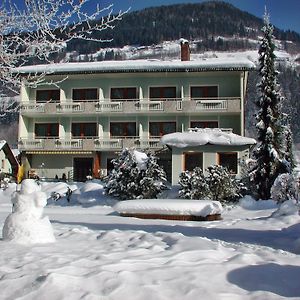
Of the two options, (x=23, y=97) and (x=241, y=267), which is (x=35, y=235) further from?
(x=23, y=97)

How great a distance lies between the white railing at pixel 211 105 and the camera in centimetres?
3262

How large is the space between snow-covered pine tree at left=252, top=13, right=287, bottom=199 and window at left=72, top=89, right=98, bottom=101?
47.5 feet

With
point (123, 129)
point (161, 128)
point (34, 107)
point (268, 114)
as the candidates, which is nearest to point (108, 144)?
point (123, 129)

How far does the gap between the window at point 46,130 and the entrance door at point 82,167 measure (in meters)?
2.73

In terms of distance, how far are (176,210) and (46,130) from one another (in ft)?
78.3

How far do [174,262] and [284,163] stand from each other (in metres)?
20.2

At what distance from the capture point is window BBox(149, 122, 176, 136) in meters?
34.3

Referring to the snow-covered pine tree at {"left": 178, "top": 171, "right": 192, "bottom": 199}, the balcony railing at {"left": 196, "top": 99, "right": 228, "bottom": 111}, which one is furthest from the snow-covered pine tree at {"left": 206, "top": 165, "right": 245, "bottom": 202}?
the balcony railing at {"left": 196, "top": 99, "right": 228, "bottom": 111}

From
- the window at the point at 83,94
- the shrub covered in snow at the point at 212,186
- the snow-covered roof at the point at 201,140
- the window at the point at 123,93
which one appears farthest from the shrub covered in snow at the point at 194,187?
the window at the point at 83,94

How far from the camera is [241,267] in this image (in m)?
5.50

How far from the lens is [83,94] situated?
35.7 meters

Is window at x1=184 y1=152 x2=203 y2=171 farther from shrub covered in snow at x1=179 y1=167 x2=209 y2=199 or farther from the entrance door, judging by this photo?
the entrance door

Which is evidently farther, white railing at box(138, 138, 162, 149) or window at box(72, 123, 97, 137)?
window at box(72, 123, 97, 137)

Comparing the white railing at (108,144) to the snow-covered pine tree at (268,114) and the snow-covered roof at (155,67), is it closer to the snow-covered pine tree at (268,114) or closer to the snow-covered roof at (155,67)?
the snow-covered roof at (155,67)
